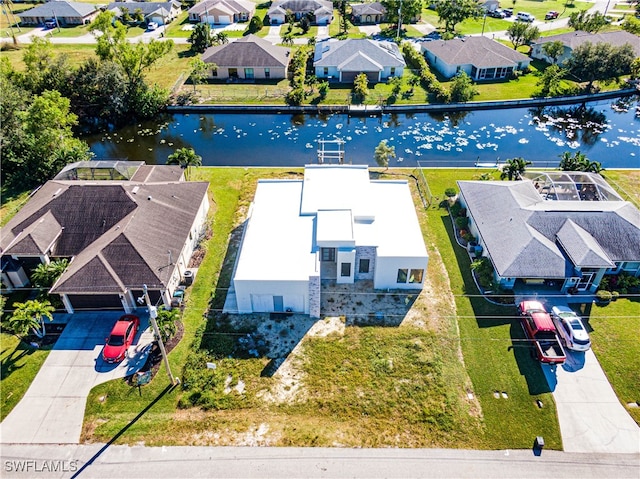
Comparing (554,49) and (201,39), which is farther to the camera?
(201,39)

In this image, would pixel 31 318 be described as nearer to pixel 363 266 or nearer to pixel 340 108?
pixel 363 266

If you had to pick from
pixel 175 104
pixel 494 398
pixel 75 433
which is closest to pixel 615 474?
pixel 494 398

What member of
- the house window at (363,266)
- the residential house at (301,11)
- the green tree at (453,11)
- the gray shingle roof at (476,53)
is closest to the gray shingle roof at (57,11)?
the residential house at (301,11)

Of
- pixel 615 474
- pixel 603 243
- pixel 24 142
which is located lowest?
pixel 615 474

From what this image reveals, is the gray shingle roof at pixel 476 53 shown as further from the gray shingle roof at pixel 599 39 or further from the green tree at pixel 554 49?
the gray shingle roof at pixel 599 39

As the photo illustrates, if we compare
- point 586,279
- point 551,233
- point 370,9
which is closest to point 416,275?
point 551,233

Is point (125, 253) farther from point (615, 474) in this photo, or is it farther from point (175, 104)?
point (175, 104)
